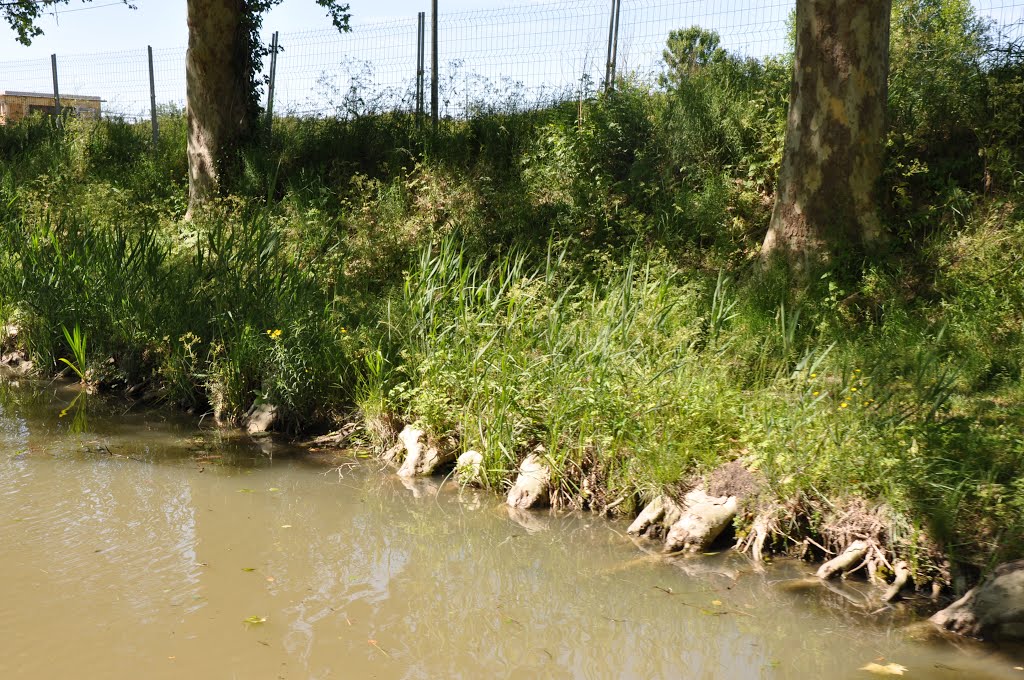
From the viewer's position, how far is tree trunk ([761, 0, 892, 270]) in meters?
7.15

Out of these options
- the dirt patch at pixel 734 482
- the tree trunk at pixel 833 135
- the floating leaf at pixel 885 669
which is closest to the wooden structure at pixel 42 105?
the tree trunk at pixel 833 135

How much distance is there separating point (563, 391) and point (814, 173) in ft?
10.5

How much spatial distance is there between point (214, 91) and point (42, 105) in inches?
464

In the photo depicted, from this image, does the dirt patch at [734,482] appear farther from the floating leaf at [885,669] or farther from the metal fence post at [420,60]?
the metal fence post at [420,60]

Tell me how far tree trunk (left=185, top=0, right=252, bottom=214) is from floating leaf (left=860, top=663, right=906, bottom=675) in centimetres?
969

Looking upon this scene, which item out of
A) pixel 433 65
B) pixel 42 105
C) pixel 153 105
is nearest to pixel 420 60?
pixel 433 65

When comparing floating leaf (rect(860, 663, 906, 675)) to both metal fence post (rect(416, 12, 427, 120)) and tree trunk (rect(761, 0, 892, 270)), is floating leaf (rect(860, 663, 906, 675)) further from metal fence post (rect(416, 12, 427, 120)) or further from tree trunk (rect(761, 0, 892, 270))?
metal fence post (rect(416, 12, 427, 120))

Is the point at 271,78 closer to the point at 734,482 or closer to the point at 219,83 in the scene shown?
the point at 219,83

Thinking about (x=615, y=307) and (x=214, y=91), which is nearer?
(x=615, y=307)

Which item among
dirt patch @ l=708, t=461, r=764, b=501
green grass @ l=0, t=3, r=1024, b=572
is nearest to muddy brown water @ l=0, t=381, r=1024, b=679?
dirt patch @ l=708, t=461, r=764, b=501

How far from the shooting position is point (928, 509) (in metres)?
4.31

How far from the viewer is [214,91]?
Answer: 1160cm

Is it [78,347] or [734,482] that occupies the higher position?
[78,347]

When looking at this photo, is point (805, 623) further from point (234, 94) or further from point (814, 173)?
point (234, 94)
